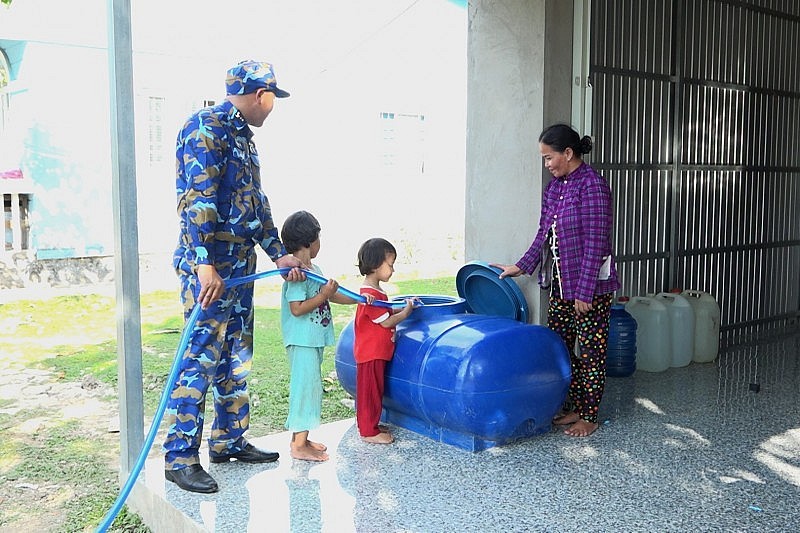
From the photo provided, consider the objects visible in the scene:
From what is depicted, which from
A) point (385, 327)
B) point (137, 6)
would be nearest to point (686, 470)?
point (385, 327)

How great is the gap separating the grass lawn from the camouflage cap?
2.03 m

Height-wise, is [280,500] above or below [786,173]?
below

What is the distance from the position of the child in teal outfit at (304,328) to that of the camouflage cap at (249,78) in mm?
647

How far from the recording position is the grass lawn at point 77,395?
434 centimetres

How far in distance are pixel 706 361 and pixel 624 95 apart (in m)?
2.01

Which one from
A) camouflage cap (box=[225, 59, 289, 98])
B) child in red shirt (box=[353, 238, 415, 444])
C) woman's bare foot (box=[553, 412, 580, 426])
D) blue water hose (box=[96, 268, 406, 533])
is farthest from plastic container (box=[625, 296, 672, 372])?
camouflage cap (box=[225, 59, 289, 98])

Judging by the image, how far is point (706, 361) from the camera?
20.0 ft

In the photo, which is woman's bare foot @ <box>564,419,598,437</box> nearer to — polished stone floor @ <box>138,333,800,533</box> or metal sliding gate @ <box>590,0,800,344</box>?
polished stone floor @ <box>138,333,800,533</box>

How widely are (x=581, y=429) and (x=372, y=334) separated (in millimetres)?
1196

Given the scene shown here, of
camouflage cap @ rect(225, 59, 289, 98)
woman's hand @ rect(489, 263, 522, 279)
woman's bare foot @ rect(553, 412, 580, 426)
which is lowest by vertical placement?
woman's bare foot @ rect(553, 412, 580, 426)

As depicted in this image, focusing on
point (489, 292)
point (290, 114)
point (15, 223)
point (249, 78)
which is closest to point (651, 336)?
point (489, 292)

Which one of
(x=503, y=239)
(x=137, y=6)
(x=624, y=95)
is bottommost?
(x=503, y=239)

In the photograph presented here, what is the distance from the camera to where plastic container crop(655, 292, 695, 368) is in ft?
19.3

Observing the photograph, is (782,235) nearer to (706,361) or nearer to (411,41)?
(706,361)
